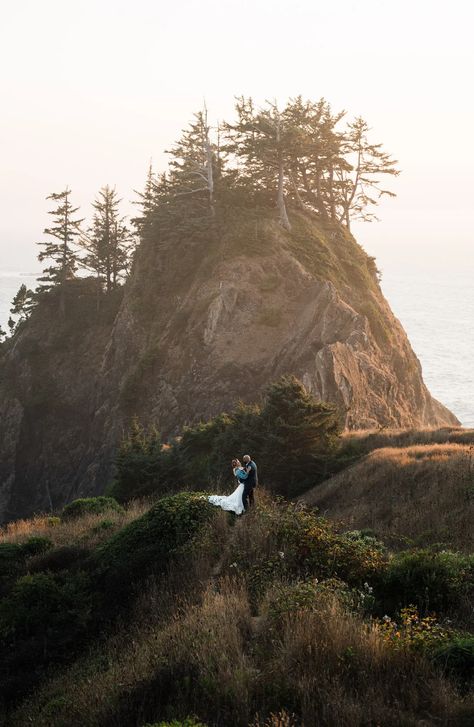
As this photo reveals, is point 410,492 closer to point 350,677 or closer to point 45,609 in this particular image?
point 45,609

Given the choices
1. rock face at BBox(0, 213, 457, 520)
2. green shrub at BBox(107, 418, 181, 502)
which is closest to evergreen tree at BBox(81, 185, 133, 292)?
rock face at BBox(0, 213, 457, 520)

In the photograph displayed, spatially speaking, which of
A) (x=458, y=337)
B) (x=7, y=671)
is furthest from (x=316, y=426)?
(x=458, y=337)

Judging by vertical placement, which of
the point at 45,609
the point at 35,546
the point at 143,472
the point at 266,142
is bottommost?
the point at 45,609

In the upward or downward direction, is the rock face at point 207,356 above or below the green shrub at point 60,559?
above

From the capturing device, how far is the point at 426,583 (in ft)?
30.1

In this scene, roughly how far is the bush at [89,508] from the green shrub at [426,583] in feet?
38.8

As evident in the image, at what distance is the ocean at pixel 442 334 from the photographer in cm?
9275

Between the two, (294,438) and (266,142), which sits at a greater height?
(266,142)

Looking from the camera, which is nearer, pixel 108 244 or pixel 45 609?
pixel 45 609

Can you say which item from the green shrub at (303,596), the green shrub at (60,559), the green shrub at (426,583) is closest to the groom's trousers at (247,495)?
the green shrub at (60,559)

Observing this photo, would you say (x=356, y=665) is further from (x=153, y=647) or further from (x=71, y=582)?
(x=71, y=582)

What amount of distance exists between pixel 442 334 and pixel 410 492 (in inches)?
4792

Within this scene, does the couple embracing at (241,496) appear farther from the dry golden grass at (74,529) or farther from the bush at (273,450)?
the bush at (273,450)

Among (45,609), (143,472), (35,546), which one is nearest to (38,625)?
(45,609)
